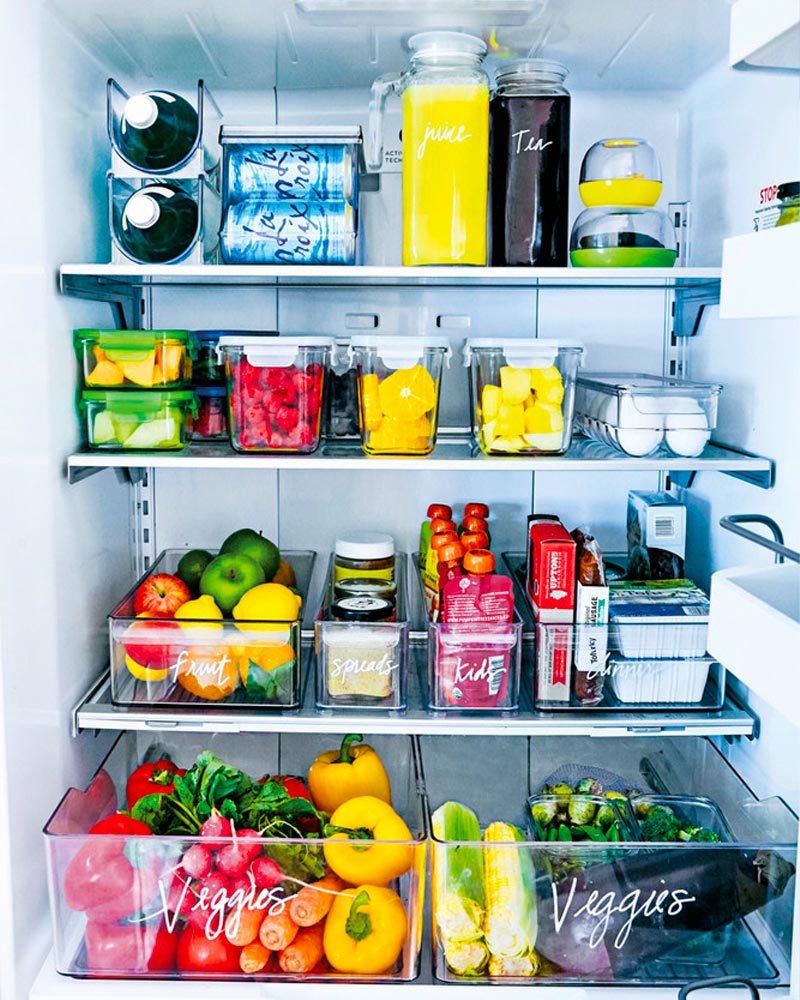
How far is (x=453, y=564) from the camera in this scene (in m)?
1.62

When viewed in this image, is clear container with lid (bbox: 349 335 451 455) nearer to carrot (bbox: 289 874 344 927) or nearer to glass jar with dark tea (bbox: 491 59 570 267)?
glass jar with dark tea (bbox: 491 59 570 267)

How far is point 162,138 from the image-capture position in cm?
157

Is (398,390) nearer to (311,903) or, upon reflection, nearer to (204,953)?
(311,903)

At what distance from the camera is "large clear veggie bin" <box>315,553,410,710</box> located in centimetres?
156

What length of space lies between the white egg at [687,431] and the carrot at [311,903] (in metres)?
0.80

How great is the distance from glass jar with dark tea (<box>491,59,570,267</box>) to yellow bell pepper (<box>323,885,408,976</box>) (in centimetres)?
93

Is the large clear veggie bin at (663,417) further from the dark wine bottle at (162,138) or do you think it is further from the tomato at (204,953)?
the tomato at (204,953)

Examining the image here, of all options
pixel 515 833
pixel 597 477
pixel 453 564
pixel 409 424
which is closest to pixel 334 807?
pixel 515 833

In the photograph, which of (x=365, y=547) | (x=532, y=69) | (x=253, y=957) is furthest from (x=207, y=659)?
(x=532, y=69)

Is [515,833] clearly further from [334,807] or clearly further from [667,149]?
[667,149]

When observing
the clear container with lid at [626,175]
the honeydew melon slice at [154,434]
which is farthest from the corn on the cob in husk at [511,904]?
the clear container with lid at [626,175]

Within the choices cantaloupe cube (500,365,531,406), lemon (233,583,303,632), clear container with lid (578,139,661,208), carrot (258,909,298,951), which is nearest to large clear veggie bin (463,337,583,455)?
cantaloupe cube (500,365,531,406)

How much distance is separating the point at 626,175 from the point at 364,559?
28.6 inches

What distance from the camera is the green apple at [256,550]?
1.74 meters
